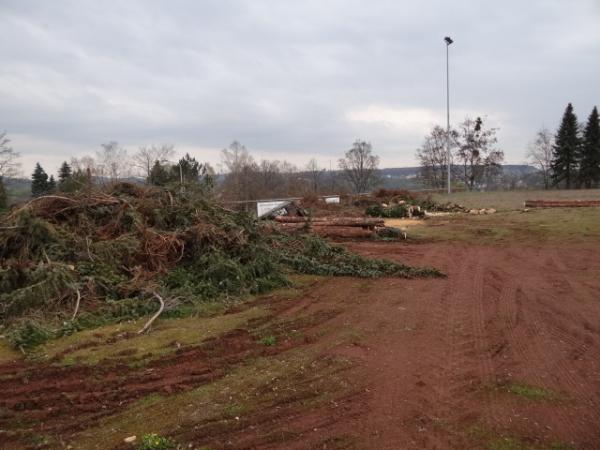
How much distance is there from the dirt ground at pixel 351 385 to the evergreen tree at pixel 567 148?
50.1 meters

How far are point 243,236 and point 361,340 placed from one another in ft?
13.4

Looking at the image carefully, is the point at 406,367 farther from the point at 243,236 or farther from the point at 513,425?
the point at 243,236

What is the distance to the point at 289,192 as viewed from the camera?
42.1 metres

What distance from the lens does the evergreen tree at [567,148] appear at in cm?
4903

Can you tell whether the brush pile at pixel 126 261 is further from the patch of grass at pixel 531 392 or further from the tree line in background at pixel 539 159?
the tree line in background at pixel 539 159

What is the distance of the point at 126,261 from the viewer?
25.3ft

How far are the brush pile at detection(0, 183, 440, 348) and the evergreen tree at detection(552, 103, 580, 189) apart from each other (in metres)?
49.5

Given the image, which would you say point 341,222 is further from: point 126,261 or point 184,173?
point 126,261

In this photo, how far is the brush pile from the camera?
240 inches

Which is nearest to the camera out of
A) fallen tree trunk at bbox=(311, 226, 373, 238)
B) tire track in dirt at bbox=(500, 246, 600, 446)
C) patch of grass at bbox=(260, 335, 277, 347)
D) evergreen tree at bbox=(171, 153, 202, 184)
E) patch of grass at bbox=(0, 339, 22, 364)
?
tire track in dirt at bbox=(500, 246, 600, 446)

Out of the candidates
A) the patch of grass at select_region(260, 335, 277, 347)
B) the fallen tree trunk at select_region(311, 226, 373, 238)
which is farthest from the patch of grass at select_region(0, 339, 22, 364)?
the fallen tree trunk at select_region(311, 226, 373, 238)

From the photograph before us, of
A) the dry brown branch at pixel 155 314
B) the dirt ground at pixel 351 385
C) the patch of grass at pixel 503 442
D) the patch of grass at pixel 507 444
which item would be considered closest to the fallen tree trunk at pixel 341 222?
the dirt ground at pixel 351 385

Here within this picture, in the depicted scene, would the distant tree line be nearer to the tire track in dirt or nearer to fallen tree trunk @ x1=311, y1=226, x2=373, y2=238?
fallen tree trunk @ x1=311, y1=226, x2=373, y2=238

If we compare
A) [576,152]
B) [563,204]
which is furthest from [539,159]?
[563,204]
